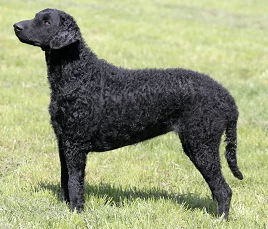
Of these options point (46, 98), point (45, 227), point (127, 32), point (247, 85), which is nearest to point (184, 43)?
point (127, 32)

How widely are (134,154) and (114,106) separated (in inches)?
83.6

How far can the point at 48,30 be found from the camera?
16.1 feet

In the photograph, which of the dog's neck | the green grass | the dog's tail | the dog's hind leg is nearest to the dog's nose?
the dog's neck

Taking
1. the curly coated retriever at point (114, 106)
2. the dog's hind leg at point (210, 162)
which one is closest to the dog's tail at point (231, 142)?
the curly coated retriever at point (114, 106)

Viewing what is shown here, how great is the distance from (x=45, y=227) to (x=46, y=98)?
5.12 meters

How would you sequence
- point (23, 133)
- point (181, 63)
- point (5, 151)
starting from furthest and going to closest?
point (181, 63)
point (23, 133)
point (5, 151)

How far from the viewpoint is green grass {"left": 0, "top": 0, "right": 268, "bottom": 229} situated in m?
4.88

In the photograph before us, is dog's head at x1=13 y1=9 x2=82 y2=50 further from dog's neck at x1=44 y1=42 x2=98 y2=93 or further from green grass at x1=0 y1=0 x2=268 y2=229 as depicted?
green grass at x1=0 y1=0 x2=268 y2=229

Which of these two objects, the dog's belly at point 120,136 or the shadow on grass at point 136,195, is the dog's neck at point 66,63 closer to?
the dog's belly at point 120,136

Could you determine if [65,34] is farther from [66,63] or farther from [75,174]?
[75,174]

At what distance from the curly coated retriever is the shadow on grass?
39cm

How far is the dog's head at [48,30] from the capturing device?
191 inches

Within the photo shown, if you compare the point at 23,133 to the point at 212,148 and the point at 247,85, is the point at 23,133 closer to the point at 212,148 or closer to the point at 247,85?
the point at 212,148

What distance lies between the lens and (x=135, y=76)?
5.07 m
